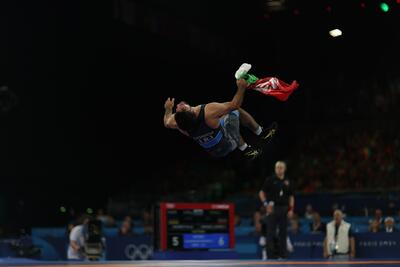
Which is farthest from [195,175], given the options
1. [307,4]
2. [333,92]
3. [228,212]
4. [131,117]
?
[228,212]

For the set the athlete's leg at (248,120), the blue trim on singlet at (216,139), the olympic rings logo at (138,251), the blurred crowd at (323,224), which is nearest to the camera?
the blue trim on singlet at (216,139)

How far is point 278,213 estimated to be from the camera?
42.2ft

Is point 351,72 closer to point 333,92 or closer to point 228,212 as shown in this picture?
point 333,92

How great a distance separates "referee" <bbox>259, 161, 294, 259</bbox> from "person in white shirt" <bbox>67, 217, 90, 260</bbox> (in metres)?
4.14

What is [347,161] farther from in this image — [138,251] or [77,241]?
[77,241]

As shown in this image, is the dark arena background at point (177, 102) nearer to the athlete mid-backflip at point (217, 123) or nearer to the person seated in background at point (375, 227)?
the person seated in background at point (375, 227)

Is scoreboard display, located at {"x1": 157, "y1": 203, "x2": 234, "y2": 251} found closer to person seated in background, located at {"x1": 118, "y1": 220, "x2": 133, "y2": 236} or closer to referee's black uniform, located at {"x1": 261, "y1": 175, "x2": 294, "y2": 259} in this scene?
referee's black uniform, located at {"x1": 261, "y1": 175, "x2": 294, "y2": 259}

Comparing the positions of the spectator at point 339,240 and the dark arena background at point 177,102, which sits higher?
the dark arena background at point 177,102

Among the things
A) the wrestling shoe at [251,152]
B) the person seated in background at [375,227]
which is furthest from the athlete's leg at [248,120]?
the person seated in background at [375,227]

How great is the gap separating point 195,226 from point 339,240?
2.81m

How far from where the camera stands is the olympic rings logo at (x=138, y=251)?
634 inches

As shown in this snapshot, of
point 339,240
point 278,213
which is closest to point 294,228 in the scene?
point 339,240

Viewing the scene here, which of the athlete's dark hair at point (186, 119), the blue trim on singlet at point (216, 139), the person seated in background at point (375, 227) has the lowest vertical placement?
the person seated in background at point (375, 227)

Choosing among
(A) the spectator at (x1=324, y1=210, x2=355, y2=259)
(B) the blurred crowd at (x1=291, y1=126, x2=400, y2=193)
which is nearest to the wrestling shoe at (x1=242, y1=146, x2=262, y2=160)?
(A) the spectator at (x1=324, y1=210, x2=355, y2=259)
